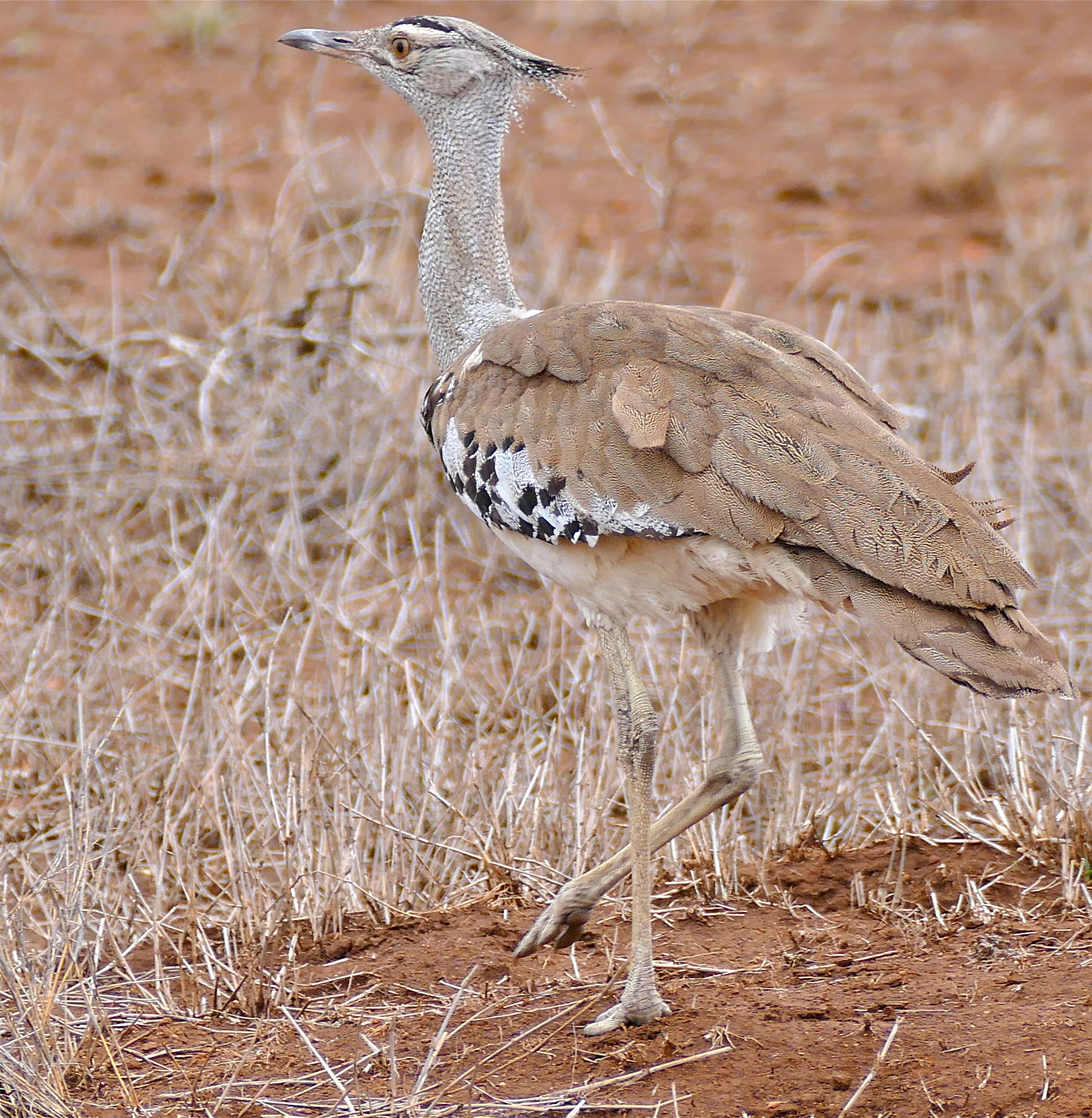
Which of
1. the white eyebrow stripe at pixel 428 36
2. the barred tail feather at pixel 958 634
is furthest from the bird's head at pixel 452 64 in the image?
the barred tail feather at pixel 958 634

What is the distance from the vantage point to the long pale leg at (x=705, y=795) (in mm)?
3223

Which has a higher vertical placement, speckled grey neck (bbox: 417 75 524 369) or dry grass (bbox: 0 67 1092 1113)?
speckled grey neck (bbox: 417 75 524 369)

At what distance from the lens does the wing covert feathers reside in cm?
272

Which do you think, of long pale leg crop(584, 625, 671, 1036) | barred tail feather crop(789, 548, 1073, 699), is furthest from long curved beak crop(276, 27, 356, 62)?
barred tail feather crop(789, 548, 1073, 699)

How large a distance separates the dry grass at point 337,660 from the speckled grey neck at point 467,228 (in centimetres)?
88

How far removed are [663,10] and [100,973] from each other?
21.7 ft

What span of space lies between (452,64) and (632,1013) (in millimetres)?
2132

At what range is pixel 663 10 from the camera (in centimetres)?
Answer: 852

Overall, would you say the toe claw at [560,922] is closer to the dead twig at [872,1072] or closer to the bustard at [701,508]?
the bustard at [701,508]

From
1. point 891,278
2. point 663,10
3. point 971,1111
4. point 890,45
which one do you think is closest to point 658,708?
point 971,1111

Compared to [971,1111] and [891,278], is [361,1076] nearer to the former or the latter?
[971,1111]

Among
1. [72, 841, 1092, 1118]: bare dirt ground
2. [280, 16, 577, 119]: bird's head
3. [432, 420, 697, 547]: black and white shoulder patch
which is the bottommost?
[72, 841, 1092, 1118]: bare dirt ground

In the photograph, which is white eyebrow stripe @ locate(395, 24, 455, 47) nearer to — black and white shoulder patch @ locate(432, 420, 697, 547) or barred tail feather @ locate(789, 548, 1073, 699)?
black and white shoulder patch @ locate(432, 420, 697, 547)

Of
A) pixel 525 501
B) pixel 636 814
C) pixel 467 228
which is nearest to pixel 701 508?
pixel 525 501
